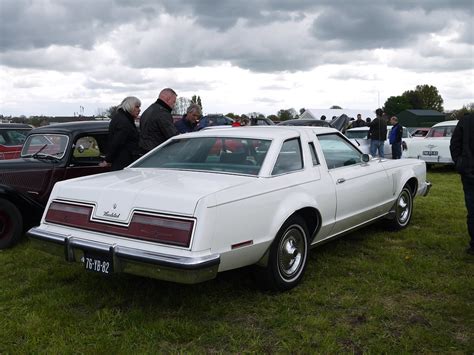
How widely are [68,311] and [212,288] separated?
4.01ft

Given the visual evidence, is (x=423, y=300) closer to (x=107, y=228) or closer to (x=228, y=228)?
(x=228, y=228)

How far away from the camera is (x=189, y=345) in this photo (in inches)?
130

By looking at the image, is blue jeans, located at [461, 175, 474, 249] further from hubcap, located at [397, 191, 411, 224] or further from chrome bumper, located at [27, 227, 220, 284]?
chrome bumper, located at [27, 227, 220, 284]

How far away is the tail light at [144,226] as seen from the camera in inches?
131

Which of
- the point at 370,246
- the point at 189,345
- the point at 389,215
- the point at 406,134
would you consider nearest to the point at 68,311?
the point at 189,345

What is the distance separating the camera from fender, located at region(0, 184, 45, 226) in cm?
566

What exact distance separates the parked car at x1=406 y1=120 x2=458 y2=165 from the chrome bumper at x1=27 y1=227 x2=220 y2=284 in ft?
38.0

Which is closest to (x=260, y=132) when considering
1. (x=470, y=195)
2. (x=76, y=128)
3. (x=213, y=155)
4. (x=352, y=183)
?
(x=213, y=155)

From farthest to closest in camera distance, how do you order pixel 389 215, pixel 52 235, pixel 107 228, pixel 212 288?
pixel 389 215, pixel 212 288, pixel 52 235, pixel 107 228

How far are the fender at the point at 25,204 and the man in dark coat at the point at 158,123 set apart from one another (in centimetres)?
152

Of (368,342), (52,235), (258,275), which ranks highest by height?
(52,235)

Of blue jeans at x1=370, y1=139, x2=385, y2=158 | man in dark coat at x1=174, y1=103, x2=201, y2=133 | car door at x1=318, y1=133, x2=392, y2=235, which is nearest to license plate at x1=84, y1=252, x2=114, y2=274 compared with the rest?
car door at x1=318, y1=133, x2=392, y2=235

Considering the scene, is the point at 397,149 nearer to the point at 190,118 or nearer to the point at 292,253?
the point at 190,118

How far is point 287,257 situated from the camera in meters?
4.21
